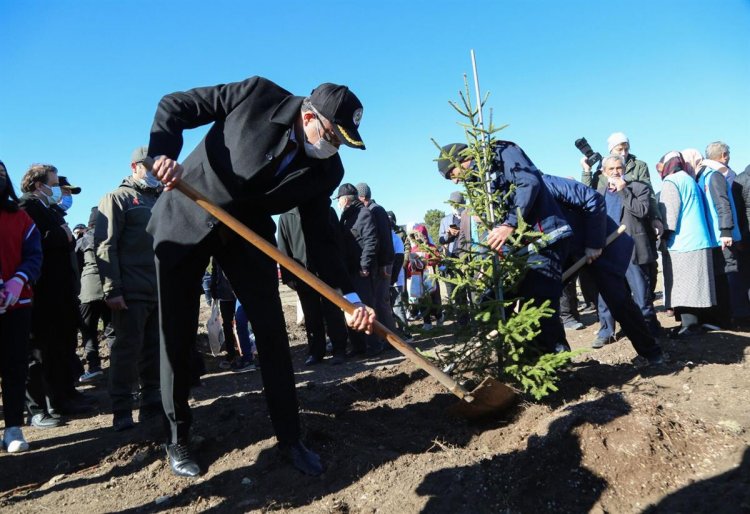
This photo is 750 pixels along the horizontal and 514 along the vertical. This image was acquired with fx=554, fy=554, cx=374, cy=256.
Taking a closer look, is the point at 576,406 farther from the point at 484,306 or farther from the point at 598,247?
the point at 598,247

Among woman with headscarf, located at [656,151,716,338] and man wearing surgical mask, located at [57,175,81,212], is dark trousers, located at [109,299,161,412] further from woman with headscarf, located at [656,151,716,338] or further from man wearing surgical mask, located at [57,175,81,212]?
woman with headscarf, located at [656,151,716,338]

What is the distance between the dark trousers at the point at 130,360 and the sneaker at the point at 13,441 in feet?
2.14

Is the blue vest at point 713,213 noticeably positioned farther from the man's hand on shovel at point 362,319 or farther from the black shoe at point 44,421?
the black shoe at point 44,421

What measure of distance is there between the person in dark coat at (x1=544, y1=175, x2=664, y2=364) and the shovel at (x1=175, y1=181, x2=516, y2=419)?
1.76 m

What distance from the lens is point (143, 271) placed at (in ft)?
15.3

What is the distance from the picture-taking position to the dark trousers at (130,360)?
4.50 m

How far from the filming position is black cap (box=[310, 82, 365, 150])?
299 centimetres

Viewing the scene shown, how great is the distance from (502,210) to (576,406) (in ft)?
5.14

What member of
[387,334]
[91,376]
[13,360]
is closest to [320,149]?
[387,334]

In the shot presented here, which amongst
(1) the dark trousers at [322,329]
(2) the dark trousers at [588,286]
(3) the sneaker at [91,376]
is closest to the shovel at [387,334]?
(1) the dark trousers at [322,329]

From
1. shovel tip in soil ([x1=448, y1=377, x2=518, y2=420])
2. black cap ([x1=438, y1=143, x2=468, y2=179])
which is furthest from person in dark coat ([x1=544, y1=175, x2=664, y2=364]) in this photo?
shovel tip in soil ([x1=448, y1=377, x2=518, y2=420])

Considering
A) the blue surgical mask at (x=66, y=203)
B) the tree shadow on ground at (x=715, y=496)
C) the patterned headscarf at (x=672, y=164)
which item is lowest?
the tree shadow on ground at (x=715, y=496)

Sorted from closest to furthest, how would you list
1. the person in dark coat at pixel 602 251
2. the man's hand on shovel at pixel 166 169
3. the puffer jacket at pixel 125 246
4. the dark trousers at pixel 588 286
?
1. the man's hand on shovel at pixel 166 169
2. the puffer jacket at pixel 125 246
3. the person in dark coat at pixel 602 251
4. the dark trousers at pixel 588 286

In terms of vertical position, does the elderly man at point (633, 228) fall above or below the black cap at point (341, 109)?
below
